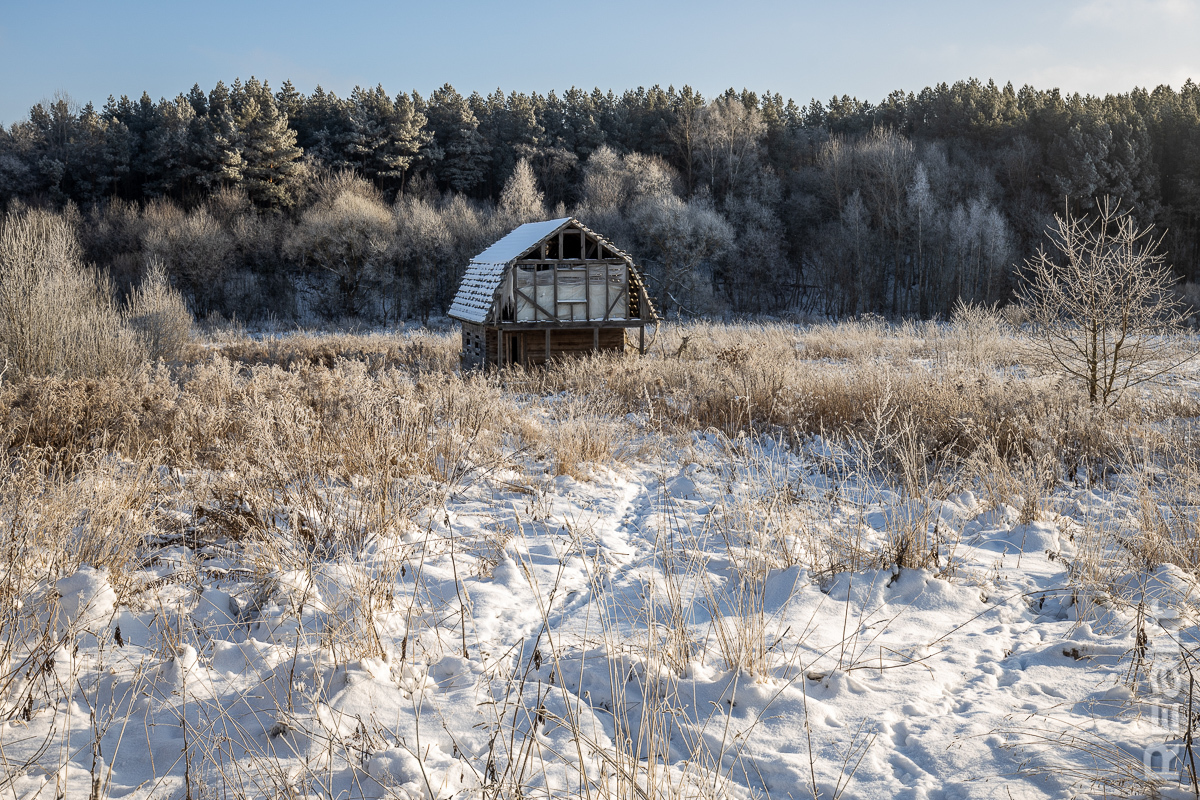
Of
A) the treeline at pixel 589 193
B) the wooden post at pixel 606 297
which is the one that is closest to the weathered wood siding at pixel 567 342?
the wooden post at pixel 606 297

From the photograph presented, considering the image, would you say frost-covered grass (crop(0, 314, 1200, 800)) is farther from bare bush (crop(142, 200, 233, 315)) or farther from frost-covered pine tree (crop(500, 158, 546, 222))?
frost-covered pine tree (crop(500, 158, 546, 222))

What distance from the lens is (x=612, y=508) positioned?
5.98m

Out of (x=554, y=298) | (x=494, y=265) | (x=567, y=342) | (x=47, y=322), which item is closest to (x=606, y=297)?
(x=554, y=298)

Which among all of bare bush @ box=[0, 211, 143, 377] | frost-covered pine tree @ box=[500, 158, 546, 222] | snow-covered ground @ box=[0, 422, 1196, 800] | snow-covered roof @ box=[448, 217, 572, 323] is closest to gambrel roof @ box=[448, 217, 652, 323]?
snow-covered roof @ box=[448, 217, 572, 323]

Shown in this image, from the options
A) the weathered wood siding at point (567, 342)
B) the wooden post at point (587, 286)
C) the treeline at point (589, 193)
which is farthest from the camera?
the treeline at point (589, 193)

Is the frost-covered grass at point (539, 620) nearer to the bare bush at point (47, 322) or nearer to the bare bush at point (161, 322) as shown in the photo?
the bare bush at point (47, 322)

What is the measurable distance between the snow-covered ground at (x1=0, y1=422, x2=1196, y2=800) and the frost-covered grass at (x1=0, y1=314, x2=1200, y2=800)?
2 centimetres

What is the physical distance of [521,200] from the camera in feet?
132

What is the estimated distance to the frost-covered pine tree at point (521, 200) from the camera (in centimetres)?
3981

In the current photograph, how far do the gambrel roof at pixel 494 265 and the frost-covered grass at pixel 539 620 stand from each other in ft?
32.2

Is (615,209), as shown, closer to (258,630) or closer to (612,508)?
(612,508)

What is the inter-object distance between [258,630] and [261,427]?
89.1 inches

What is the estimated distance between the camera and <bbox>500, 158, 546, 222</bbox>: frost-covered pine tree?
39812 millimetres

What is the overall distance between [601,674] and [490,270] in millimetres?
15549
